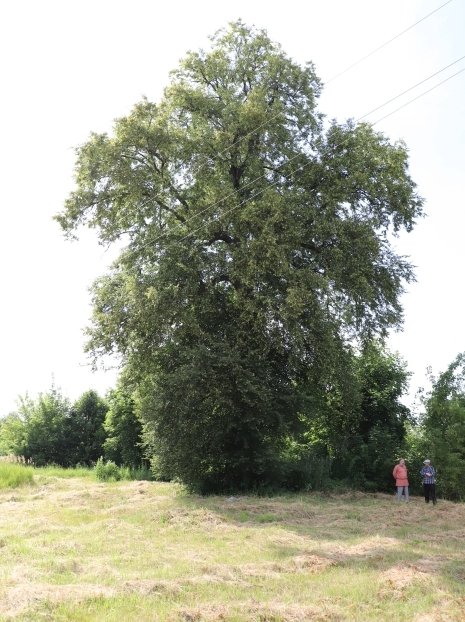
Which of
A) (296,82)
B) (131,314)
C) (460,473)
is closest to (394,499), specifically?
(460,473)

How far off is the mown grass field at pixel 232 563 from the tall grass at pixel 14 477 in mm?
6761

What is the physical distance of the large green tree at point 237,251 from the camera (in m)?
20.5

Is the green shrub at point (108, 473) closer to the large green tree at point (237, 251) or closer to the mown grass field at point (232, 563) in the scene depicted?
the large green tree at point (237, 251)

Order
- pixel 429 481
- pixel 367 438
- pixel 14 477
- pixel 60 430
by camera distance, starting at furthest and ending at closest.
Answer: pixel 60 430, pixel 367 438, pixel 14 477, pixel 429 481

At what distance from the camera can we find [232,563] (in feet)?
→ 30.3

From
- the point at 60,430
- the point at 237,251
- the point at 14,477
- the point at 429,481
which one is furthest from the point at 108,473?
the point at 429,481

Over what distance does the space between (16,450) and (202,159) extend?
2629cm

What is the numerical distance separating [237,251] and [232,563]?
43.2 feet

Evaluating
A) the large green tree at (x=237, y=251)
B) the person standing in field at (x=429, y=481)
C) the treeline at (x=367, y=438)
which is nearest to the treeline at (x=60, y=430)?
the treeline at (x=367, y=438)

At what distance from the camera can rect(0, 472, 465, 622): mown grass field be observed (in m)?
6.85

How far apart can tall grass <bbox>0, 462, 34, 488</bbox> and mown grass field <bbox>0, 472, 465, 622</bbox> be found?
6761mm

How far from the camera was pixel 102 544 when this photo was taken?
36.1 feet

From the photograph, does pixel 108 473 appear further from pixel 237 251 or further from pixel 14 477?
pixel 237 251

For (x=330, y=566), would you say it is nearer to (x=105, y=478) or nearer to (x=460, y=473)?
(x=460, y=473)
